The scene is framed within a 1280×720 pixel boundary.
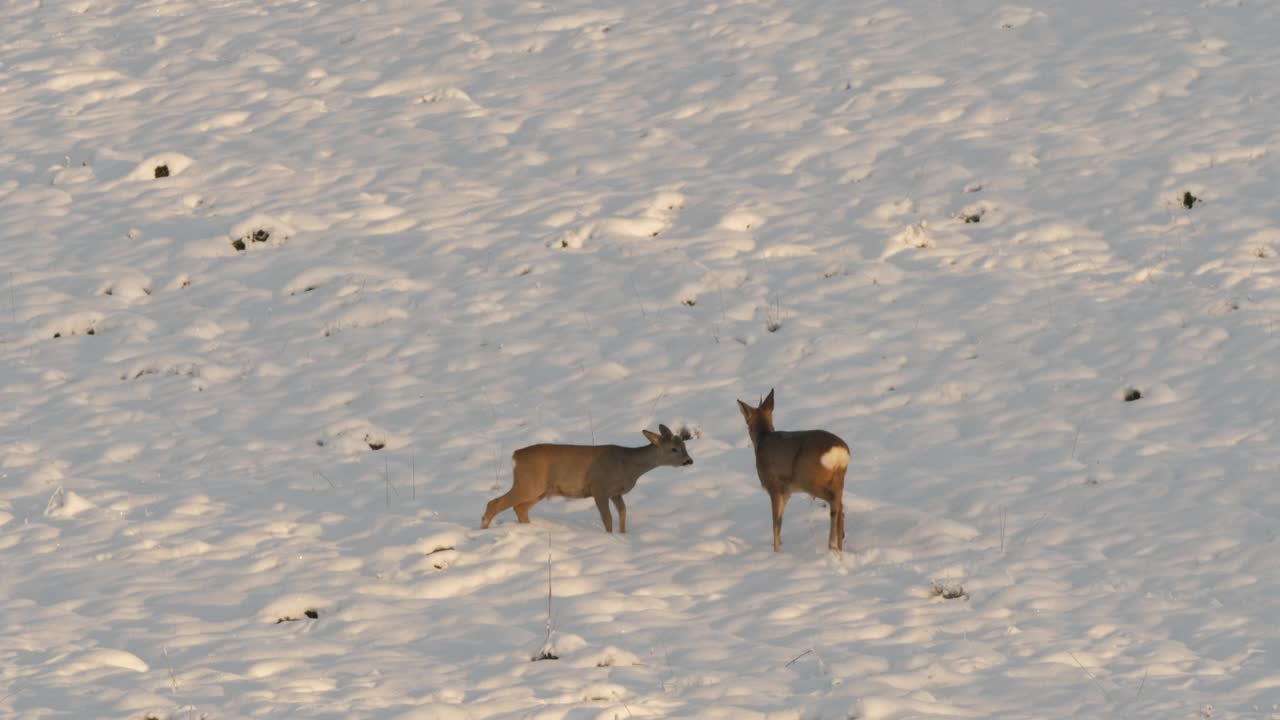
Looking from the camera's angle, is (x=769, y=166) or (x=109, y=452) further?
(x=769, y=166)

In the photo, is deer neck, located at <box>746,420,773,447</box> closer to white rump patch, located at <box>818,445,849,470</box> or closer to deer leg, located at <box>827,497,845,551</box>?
white rump patch, located at <box>818,445,849,470</box>

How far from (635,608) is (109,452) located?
5.56 metres

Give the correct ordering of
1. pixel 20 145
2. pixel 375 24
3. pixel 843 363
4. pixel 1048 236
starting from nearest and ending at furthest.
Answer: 1. pixel 843 363
2. pixel 1048 236
3. pixel 20 145
4. pixel 375 24

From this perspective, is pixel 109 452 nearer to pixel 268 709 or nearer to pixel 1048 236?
pixel 268 709

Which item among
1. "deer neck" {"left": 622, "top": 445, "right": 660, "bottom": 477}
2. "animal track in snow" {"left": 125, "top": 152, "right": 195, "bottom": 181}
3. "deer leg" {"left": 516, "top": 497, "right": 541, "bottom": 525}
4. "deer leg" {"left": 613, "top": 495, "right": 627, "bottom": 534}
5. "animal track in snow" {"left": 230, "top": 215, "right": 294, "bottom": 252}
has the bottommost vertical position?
"deer leg" {"left": 613, "top": 495, "right": 627, "bottom": 534}

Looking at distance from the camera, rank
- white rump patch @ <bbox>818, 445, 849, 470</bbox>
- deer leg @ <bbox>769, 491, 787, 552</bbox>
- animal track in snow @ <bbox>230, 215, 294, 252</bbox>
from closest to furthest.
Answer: white rump patch @ <bbox>818, 445, 849, 470</bbox> → deer leg @ <bbox>769, 491, 787, 552</bbox> → animal track in snow @ <bbox>230, 215, 294, 252</bbox>

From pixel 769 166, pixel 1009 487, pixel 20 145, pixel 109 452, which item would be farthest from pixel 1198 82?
pixel 20 145

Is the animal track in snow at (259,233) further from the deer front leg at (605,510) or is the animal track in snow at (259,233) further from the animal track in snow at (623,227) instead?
the deer front leg at (605,510)

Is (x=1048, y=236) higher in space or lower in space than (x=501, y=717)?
lower

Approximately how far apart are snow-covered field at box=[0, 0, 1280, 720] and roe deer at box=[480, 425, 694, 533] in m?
0.23

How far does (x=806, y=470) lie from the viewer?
35.5 feet

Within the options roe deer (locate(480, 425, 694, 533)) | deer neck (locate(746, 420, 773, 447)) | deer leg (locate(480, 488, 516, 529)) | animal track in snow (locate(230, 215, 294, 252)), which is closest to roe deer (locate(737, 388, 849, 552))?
deer neck (locate(746, 420, 773, 447))

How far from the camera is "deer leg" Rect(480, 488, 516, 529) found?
11.4m

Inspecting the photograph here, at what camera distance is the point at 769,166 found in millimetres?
17047
